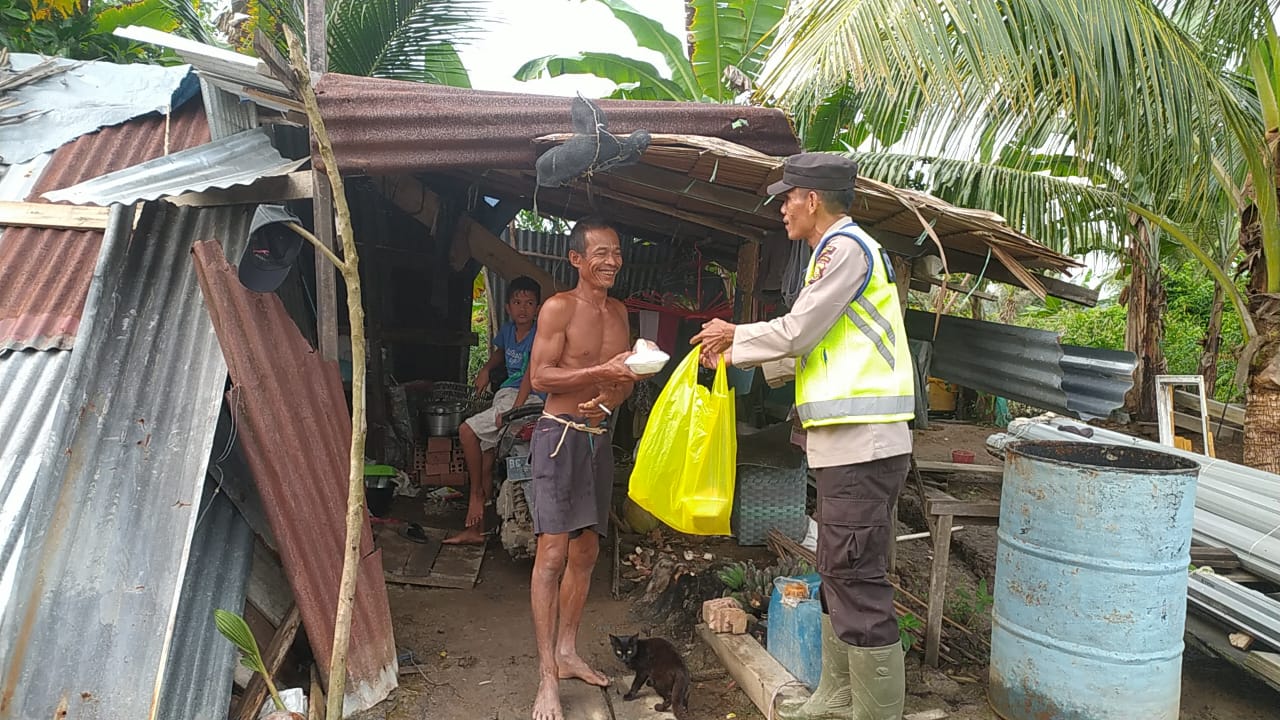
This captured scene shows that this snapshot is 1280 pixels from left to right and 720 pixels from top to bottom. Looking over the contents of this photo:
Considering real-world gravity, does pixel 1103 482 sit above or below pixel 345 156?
below

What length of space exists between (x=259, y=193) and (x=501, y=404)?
2.65 m

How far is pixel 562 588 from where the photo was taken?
10.8 feet

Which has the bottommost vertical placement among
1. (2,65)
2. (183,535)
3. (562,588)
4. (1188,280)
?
(562,588)

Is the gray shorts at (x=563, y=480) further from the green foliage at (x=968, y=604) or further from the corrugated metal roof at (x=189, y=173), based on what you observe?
the green foliage at (x=968, y=604)

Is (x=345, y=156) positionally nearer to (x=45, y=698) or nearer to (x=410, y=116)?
(x=410, y=116)

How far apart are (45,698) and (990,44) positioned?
4655mm

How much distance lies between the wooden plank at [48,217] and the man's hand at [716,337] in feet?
9.83

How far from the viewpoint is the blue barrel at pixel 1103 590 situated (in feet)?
8.96

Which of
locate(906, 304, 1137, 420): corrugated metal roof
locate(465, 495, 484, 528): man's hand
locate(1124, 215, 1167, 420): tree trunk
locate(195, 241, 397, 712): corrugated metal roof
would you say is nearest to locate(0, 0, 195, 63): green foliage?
locate(195, 241, 397, 712): corrugated metal roof

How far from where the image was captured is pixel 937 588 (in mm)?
3334

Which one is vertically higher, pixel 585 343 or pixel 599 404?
pixel 585 343

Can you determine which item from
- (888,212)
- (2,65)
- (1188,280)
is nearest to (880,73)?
(888,212)

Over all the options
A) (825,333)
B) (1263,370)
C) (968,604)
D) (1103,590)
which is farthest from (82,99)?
(1263,370)

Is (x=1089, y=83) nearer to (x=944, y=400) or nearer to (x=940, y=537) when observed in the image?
(x=940, y=537)
